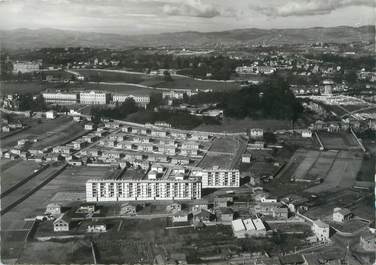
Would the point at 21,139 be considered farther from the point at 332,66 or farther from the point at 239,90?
the point at 332,66

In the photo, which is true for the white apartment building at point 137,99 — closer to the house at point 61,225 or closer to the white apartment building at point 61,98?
the white apartment building at point 61,98

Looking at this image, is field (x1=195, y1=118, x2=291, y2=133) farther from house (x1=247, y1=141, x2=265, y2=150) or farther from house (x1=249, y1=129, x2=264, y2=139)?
house (x1=247, y1=141, x2=265, y2=150)

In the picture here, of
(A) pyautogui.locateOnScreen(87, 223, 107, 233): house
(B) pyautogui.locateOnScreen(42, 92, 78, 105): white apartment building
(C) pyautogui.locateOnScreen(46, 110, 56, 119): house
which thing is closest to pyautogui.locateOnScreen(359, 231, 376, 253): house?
(A) pyautogui.locateOnScreen(87, 223, 107, 233): house

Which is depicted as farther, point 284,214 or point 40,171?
point 40,171

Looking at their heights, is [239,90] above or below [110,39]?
below

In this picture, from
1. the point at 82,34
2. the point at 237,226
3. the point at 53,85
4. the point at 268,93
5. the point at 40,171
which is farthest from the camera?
the point at 53,85

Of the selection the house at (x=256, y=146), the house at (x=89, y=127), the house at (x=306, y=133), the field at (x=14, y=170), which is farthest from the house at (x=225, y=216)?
the house at (x=89, y=127)

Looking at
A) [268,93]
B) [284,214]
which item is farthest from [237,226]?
[268,93]
